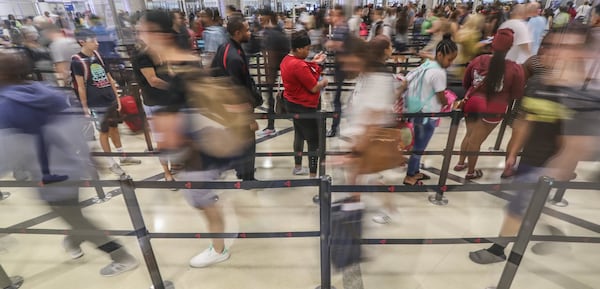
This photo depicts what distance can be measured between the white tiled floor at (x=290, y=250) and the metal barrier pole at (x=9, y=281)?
0.17 feet

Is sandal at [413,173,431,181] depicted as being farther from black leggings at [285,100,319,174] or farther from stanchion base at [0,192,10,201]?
stanchion base at [0,192,10,201]

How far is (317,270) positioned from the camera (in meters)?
2.38

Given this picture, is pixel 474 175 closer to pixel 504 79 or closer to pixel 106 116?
pixel 504 79

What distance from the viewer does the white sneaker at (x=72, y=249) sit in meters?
2.51

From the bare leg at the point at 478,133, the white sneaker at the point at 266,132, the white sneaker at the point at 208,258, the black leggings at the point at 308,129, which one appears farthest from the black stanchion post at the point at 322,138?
the white sneaker at the point at 266,132

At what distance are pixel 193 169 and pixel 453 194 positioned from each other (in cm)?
262

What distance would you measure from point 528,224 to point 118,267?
2773 millimetres

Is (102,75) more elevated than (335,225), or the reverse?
(102,75)

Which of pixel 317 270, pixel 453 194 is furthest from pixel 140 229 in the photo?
pixel 453 194

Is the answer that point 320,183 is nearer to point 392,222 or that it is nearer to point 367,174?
point 367,174

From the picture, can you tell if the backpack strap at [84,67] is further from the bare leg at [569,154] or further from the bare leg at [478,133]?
the bare leg at [569,154]

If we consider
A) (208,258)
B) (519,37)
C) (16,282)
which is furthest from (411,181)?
(16,282)

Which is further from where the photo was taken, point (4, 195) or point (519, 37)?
point (519, 37)

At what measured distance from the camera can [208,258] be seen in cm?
244
